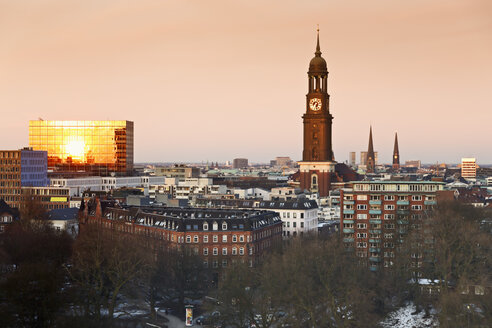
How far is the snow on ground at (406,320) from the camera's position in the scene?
86500mm

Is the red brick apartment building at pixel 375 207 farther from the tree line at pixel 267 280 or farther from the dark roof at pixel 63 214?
the dark roof at pixel 63 214

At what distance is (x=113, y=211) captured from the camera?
13700cm

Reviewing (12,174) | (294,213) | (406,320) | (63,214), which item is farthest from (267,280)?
(12,174)

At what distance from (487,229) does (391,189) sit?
58.2 feet

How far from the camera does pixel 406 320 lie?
89375mm

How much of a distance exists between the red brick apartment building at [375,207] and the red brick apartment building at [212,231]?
12500 mm

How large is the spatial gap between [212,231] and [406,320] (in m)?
37.6

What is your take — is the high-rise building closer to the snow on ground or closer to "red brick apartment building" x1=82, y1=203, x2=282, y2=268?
"red brick apartment building" x1=82, y1=203, x2=282, y2=268

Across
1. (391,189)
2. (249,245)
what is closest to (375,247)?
(391,189)

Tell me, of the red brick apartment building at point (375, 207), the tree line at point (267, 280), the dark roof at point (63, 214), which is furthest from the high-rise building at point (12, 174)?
the red brick apartment building at point (375, 207)

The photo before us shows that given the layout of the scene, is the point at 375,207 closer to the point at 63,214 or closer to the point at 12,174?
the point at 63,214

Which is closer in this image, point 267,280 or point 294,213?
point 267,280

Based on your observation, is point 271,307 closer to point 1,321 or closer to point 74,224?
point 1,321

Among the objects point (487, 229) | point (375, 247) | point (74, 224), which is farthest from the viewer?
point (74, 224)
